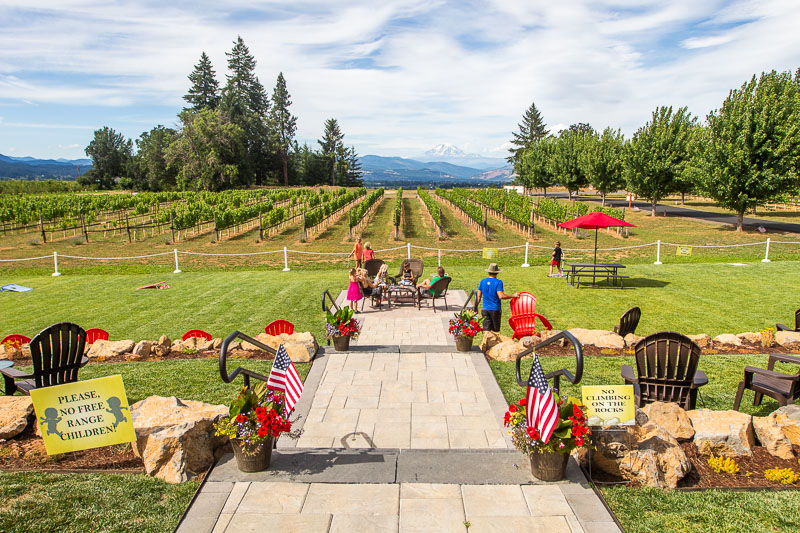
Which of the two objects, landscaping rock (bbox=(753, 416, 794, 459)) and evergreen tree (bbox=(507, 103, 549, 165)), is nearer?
landscaping rock (bbox=(753, 416, 794, 459))

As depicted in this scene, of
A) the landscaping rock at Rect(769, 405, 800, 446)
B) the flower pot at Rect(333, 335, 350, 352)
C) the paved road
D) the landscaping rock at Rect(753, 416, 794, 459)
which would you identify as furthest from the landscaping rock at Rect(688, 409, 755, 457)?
the paved road

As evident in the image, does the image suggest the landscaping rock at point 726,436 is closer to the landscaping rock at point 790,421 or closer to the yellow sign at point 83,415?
the landscaping rock at point 790,421

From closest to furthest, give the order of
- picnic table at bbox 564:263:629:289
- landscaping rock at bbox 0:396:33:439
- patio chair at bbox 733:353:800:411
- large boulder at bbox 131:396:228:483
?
large boulder at bbox 131:396:228:483 → landscaping rock at bbox 0:396:33:439 → patio chair at bbox 733:353:800:411 → picnic table at bbox 564:263:629:289

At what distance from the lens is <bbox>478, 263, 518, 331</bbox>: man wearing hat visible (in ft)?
28.8

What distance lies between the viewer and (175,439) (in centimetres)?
437

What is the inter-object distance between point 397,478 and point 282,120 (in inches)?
3546

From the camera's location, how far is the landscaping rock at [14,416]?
488cm

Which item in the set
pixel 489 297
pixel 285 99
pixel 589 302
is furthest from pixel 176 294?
pixel 285 99

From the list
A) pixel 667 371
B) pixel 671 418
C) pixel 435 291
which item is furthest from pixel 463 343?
pixel 671 418

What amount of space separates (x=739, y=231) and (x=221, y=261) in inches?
1108

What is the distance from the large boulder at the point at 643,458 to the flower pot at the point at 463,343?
3.61 metres

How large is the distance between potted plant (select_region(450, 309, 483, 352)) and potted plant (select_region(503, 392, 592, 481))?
11.5 ft

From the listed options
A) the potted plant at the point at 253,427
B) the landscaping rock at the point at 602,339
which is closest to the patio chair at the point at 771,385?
the landscaping rock at the point at 602,339

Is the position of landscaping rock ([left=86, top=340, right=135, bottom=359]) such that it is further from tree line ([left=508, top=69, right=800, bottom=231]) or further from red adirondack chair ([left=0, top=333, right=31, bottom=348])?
tree line ([left=508, top=69, right=800, bottom=231])
